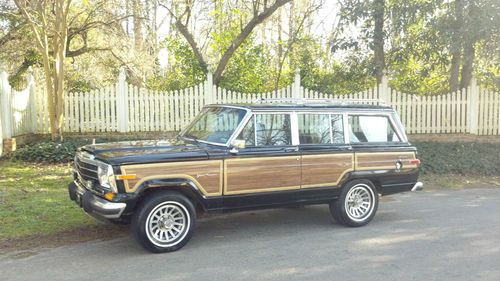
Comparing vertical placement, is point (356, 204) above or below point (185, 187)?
below

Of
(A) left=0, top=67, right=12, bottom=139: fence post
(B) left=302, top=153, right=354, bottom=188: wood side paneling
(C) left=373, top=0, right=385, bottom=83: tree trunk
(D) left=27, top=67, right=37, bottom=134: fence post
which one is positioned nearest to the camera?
(B) left=302, top=153, right=354, bottom=188: wood side paneling

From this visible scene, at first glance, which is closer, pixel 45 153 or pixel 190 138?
pixel 190 138

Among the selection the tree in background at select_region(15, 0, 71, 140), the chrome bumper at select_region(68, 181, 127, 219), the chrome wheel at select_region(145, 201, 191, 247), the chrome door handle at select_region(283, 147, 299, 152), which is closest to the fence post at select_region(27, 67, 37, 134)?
the tree in background at select_region(15, 0, 71, 140)

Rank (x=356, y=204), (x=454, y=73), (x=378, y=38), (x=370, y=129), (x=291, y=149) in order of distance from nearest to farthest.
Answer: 1. (x=291, y=149)
2. (x=356, y=204)
3. (x=370, y=129)
4. (x=378, y=38)
5. (x=454, y=73)

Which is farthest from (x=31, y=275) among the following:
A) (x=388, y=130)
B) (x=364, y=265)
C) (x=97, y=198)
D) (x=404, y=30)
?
(x=404, y=30)

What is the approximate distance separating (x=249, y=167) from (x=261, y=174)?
8.2 inches

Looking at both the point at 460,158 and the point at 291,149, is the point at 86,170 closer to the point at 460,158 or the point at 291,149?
the point at 291,149

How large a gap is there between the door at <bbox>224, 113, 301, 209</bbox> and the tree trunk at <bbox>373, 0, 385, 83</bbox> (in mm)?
8062

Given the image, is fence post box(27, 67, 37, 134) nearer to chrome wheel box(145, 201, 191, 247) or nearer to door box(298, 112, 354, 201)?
chrome wheel box(145, 201, 191, 247)

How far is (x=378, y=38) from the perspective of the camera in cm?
1405

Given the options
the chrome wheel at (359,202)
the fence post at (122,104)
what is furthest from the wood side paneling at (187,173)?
the fence post at (122,104)

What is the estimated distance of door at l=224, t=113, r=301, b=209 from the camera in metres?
6.26

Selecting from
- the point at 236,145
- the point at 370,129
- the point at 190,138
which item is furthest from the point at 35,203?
the point at 370,129

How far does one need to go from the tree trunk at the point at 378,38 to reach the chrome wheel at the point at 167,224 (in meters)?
9.83
